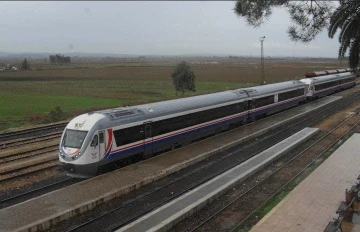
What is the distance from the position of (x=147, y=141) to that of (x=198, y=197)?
215 inches

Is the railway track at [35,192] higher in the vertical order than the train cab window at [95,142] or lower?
lower

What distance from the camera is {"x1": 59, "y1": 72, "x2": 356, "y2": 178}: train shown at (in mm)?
14711

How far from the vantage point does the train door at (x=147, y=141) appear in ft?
56.5

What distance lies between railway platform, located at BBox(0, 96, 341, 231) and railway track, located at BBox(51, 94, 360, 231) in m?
0.32

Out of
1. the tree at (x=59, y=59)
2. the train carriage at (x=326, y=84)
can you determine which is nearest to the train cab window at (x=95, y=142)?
the train carriage at (x=326, y=84)

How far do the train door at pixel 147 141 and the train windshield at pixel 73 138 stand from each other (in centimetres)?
334

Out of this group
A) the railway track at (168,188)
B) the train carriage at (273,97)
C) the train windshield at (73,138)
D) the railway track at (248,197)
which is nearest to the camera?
the railway track at (248,197)

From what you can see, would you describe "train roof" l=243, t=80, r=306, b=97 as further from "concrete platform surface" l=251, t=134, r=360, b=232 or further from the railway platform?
"concrete platform surface" l=251, t=134, r=360, b=232

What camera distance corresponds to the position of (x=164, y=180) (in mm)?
15219

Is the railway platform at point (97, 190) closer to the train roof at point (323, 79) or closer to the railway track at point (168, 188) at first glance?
the railway track at point (168, 188)

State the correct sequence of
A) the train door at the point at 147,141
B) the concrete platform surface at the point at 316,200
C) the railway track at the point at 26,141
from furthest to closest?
the railway track at the point at 26,141 → the train door at the point at 147,141 → the concrete platform surface at the point at 316,200

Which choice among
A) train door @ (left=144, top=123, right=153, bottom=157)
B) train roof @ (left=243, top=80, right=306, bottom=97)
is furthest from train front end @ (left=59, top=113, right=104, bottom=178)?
train roof @ (left=243, top=80, right=306, bottom=97)

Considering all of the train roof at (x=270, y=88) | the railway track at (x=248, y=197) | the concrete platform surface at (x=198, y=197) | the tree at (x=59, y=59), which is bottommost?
the railway track at (x=248, y=197)

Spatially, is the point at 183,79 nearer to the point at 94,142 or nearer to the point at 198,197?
the point at 94,142
